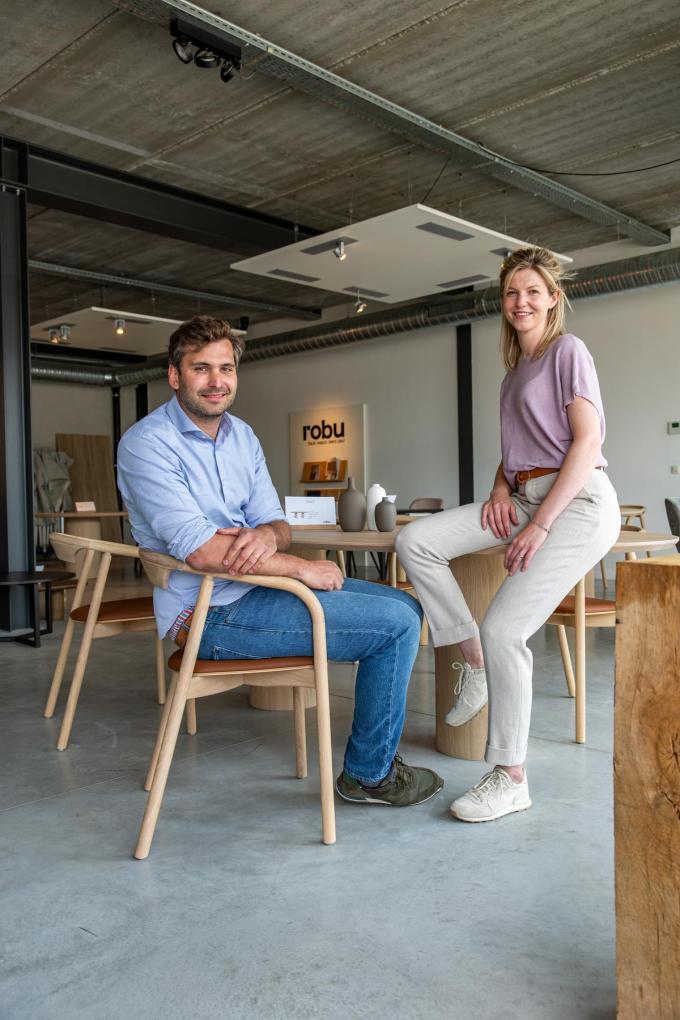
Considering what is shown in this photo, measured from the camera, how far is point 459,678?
109 inches

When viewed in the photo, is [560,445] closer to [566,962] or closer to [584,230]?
[566,962]

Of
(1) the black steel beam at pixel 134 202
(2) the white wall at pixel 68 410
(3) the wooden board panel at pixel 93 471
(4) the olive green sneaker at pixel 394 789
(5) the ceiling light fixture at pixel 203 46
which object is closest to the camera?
(4) the olive green sneaker at pixel 394 789

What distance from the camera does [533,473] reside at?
8.40 feet

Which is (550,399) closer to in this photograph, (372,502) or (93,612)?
(372,502)

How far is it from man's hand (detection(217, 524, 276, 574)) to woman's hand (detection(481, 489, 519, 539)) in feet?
2.50

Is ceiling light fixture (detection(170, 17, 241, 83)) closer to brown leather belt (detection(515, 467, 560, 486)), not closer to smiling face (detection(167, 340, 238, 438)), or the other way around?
smiling face (detection(167, 340, 238, 438))

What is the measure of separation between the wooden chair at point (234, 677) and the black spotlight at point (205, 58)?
142 inches

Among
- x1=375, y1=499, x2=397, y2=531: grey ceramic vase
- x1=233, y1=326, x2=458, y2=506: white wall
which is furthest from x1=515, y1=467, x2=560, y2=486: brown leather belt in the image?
x1=233, y1=326, x2=458, y2=506: white wall

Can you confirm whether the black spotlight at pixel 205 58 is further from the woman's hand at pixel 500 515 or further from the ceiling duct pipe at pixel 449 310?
the woman's hand at pixel 500 515

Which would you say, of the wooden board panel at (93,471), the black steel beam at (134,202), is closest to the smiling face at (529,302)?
the black steel beam at (134,202)

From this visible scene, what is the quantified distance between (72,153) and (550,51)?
150 inches

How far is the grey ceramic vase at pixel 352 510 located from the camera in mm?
3395

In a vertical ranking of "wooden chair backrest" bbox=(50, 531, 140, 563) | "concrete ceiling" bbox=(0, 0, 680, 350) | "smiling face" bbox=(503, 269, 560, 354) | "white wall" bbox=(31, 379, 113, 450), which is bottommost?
"wooden chair backrest" bbox=(50, 531, 140, 563)

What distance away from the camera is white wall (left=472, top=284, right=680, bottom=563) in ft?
28.9
